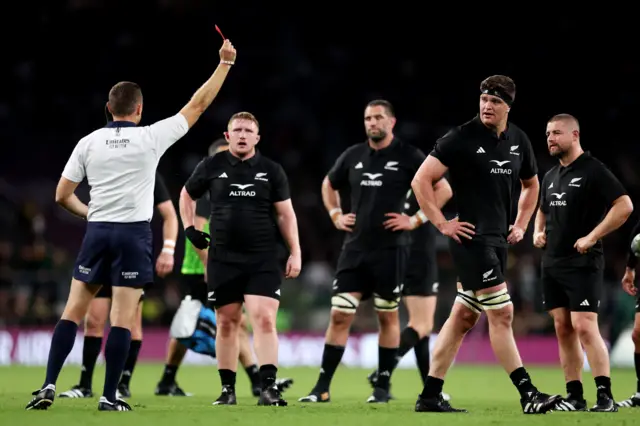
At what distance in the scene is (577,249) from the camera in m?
9.64

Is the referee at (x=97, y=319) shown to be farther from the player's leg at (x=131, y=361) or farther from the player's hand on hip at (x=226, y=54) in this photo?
→ the player's hand on hip at (x=226, y=54)

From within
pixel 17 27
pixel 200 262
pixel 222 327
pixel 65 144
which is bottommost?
pixel 222 327

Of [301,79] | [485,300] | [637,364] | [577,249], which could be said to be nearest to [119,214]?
[485,300]

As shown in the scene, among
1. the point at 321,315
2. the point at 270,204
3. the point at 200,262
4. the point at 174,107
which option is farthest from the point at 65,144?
the point at 270,204

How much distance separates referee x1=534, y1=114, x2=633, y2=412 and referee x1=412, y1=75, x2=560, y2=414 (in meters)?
0.99

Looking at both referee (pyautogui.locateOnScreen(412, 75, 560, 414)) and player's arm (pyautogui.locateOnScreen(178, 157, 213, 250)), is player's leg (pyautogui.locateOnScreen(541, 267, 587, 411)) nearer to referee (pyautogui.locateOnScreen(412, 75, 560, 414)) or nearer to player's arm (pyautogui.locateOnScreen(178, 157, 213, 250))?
referee (pyautogui.locateOnScreen(412, 75, 560, 414))

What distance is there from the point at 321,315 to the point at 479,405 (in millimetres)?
11052

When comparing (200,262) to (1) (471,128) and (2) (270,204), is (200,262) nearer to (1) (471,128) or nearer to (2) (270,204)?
(2) (270,204)

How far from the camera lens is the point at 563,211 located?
991 cm

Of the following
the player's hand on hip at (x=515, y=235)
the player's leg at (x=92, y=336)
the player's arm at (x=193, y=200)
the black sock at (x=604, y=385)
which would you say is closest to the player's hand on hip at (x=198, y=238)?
the player's arm at (x=193, y=200)

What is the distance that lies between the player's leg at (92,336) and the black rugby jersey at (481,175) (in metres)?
3.91

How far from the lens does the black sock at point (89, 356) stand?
1097 cm

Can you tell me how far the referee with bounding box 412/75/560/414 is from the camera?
882 cm

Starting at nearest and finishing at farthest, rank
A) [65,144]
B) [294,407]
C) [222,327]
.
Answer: [294,407] < [222,327] < [65,144]
